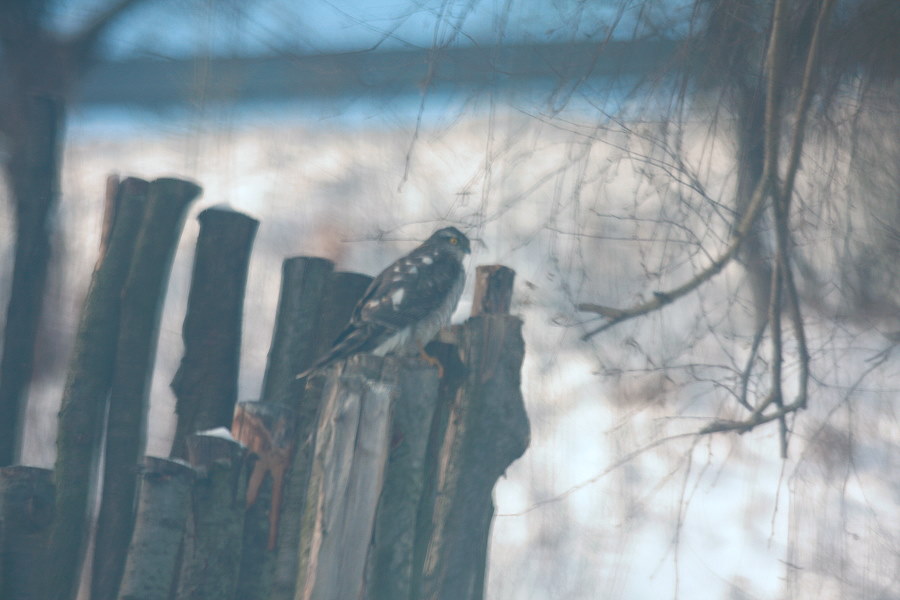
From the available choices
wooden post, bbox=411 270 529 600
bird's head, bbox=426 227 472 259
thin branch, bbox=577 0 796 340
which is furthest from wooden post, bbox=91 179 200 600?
thin branch, bbox=577 0 796 340

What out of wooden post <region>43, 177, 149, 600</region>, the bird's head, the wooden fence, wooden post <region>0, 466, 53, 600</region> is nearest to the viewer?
the wooden fence

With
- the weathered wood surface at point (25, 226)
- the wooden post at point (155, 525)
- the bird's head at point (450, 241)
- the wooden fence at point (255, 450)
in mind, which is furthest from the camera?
the weathered wood surface at point (25, 226)

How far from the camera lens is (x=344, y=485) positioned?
5.98 ft

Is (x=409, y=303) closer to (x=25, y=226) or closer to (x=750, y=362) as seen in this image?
(x=750, y=362)

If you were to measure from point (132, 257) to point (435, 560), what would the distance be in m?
1.61

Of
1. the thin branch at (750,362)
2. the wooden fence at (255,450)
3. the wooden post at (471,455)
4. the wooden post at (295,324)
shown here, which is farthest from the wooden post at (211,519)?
the thin branch at (750,362)

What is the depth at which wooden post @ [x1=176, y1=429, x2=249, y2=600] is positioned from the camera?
204 cm

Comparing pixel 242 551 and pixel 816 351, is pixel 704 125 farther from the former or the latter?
pixel 242 551

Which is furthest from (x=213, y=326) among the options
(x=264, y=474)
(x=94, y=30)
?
(x=94, y=30)

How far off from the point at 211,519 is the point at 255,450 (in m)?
0.21

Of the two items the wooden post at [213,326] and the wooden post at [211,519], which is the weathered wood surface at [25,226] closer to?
the wooden post at [213,326]

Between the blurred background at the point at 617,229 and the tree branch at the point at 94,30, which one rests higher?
the tree branch at the point at 94,30

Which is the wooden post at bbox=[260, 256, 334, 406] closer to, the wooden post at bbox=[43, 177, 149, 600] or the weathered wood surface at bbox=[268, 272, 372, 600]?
the weathered wood surface at bbox=[268, 272, 372, 600]

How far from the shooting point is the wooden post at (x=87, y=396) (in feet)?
8.62
